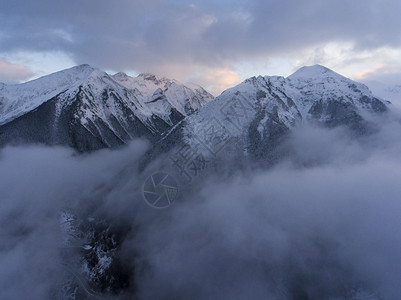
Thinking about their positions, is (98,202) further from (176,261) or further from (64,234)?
(176,261)

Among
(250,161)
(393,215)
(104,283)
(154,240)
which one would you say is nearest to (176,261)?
(154,240)

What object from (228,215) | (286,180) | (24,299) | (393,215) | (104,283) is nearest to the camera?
(24,299)

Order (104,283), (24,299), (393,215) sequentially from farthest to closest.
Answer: (393,215)
(104,283)
(24,299)

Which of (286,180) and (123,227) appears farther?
(286,180)

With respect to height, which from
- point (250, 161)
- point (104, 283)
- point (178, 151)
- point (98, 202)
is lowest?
point (104, 283)

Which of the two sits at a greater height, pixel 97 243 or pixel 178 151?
pixel 178 151

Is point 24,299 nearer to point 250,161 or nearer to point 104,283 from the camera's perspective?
point 104,283

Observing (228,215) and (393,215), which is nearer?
(393,215)

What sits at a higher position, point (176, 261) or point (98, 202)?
point (98, 202)

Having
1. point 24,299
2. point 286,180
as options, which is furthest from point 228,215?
point 24,299
